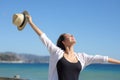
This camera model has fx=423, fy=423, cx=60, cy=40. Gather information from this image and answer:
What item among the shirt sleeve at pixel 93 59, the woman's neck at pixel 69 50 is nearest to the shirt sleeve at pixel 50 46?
the woman's neck at pixel 69 50

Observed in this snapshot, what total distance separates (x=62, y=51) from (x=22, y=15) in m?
0.73

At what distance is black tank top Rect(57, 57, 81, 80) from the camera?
515 centimetres

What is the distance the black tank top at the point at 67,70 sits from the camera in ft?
16.9

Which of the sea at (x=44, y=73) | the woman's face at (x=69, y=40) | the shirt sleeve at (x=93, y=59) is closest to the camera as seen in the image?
the woman's face at (x=69, y=40)

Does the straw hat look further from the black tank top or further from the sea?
the sea

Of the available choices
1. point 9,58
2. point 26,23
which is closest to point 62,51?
point 26,23

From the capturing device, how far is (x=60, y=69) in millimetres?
5191

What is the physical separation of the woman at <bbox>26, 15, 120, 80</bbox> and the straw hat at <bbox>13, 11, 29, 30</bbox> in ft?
0.22

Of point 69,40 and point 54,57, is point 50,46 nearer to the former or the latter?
point 54,57

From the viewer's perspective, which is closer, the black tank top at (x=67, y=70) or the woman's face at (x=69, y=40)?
the black tank top at (x=67, y=70)

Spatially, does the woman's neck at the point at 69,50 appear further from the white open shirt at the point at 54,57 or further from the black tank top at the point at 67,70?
the black tank top at the point at 67,70

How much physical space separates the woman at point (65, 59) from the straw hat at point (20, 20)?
0.07 m

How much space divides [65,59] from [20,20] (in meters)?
0.82

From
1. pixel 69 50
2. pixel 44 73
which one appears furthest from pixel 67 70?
pixel 44 73
